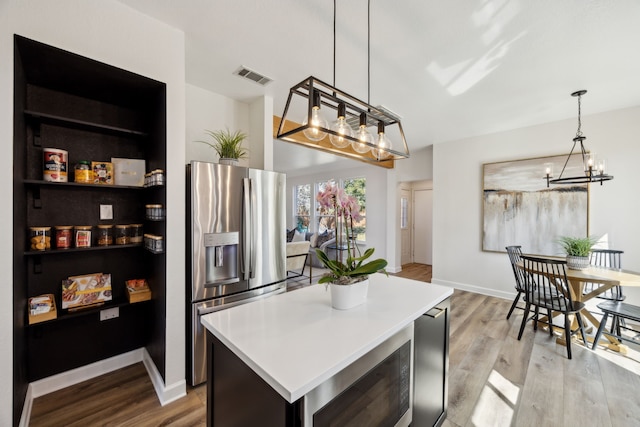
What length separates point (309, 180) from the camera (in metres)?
8.24

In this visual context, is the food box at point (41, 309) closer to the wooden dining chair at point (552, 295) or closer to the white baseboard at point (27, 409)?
the white baseboard at point (27, 409)

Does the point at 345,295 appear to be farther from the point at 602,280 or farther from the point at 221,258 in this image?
the point at 602,280

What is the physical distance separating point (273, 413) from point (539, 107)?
170 inches

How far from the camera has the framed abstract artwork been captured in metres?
3.59

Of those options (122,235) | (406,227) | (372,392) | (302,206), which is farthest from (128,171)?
(302,206)

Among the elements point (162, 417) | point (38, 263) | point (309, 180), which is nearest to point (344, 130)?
point (162, 417)

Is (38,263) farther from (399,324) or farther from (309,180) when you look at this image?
(309,180)

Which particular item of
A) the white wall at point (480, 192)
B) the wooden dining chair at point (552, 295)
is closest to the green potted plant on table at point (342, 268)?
the wooden dining chair at point (552, 295)

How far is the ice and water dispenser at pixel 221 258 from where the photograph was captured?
207 centimetres

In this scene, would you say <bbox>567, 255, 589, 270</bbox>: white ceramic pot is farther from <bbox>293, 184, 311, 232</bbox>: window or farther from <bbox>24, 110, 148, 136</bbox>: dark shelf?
<bbox>293, 184, 311, 232</bbox>: window

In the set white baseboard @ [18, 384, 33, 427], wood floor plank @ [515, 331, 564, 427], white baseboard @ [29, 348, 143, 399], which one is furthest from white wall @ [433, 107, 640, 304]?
white baseboard @ [18, 384, 33, 427]

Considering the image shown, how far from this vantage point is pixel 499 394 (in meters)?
2.02

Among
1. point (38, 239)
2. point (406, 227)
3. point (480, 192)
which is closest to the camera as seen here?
point (38, 239)

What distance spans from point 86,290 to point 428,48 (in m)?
3.27
